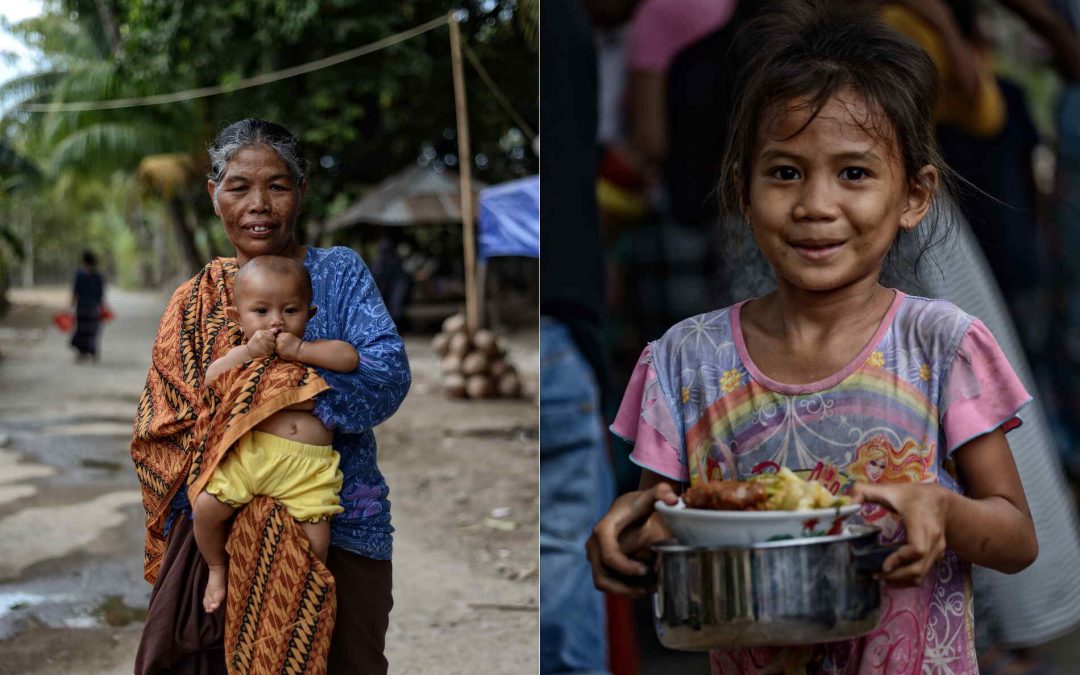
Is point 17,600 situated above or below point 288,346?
below

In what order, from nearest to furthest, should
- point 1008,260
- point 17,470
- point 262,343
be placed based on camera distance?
point 262,343, point 1008,260, point 17,470

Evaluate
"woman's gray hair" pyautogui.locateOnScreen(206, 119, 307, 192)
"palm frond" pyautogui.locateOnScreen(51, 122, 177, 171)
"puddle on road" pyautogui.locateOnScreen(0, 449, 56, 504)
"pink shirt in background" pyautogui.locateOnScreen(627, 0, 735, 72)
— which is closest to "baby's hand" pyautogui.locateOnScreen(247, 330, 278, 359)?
"woman's gray hair" pyautogui.locateOnScreen(206, 119, 307, 192)

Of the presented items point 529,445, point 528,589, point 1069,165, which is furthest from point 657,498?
point 529,445

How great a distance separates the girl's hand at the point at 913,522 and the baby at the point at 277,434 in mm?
1118

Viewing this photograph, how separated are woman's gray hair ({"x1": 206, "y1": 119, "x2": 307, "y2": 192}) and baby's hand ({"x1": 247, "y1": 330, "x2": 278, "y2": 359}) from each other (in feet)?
1.17

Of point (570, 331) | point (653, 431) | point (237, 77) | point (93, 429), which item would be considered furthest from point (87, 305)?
point (653, 431)

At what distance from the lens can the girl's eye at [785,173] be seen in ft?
5.05

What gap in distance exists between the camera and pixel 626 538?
1539 millimetres

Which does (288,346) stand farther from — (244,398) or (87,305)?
(87,305)

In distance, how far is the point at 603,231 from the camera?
8.87 feet

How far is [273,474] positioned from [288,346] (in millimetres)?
246

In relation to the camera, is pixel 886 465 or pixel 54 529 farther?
pixel 54 529

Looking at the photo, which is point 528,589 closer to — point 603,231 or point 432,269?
point 603,231

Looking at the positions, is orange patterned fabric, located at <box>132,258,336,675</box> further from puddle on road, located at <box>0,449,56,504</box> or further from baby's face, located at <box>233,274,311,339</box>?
puddle on road, located at <box>0,449,56,504</box>
